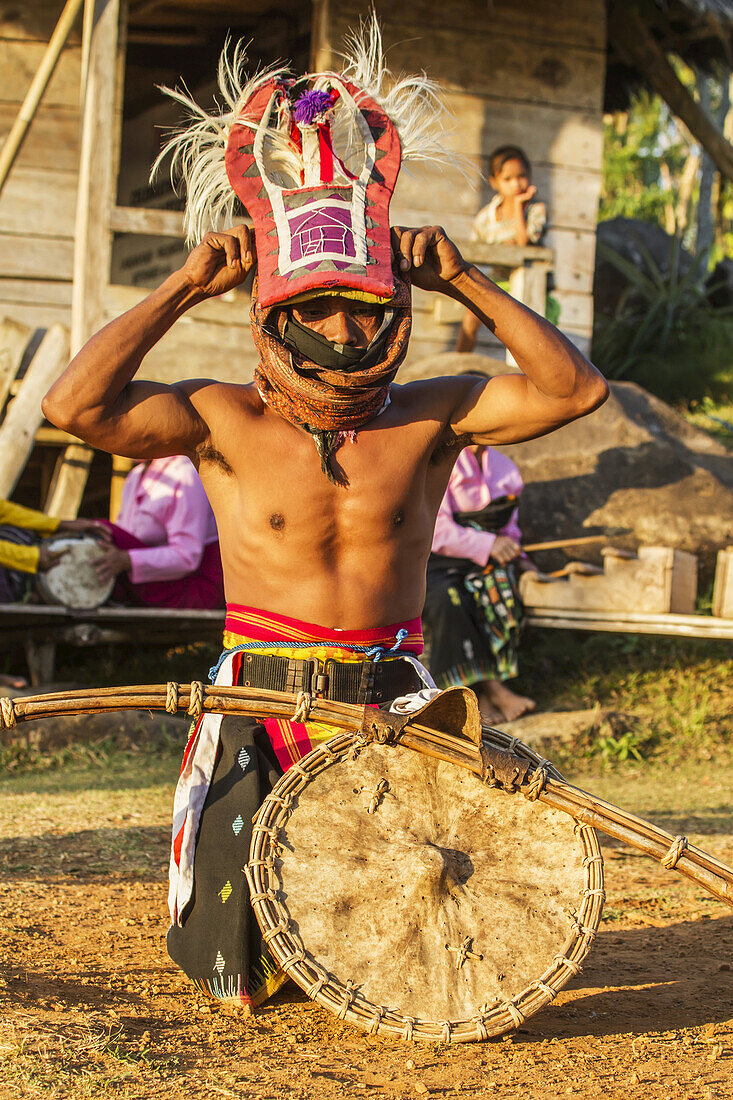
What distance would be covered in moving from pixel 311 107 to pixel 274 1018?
2289mm

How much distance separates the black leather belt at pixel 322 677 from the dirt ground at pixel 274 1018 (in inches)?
30.6

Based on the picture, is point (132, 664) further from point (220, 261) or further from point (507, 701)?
point (220, 261)

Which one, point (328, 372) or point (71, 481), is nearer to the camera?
point (328, 372)

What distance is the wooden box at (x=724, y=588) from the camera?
21.5ft

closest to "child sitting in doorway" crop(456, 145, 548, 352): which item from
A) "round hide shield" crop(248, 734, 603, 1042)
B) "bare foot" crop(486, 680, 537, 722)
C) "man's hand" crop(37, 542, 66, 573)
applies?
"bare foot" crop(486, 680, 537, 722)

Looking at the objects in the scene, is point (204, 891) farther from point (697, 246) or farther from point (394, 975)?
point (697, 246)

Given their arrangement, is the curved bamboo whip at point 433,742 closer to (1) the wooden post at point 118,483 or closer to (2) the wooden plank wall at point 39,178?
(1) the wooden post at point 118,483

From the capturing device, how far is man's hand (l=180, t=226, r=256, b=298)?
2.95 metres

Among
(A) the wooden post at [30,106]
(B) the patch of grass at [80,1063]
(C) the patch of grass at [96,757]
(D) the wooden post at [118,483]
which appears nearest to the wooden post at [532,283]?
(D) the wooden post at [118,483]

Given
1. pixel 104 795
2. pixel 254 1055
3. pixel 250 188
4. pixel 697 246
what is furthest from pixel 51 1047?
pixel 697 246

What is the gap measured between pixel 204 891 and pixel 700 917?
1.74m

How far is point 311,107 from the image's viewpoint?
302 cm

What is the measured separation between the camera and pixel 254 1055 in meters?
2.49

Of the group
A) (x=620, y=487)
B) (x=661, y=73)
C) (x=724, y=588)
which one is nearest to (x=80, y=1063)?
(x=724, y=588)
